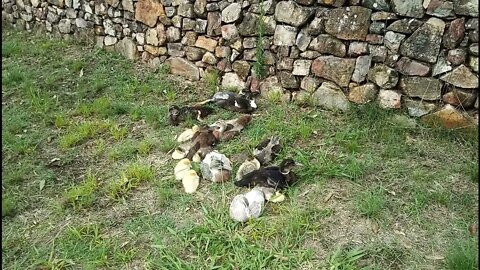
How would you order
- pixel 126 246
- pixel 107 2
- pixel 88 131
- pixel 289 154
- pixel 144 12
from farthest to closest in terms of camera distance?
pixel 107 2, pixel 144 12, pixel 88 131, pixel 289 154, pixel 126 246

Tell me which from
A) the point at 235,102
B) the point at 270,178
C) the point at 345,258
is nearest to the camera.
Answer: the point at 345,258

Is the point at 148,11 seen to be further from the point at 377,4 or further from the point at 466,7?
the point at 466,7

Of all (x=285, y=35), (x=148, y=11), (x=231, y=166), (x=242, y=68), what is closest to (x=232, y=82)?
(x=242, y=68)

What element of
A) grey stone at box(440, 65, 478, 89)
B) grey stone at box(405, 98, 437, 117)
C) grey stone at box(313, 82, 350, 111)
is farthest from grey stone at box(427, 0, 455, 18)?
grey stone at box(313, 82, 350, 111)

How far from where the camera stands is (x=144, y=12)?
4344mm

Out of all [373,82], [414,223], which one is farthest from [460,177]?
[373,82]

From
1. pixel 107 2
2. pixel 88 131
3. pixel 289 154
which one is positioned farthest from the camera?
pixel 107 2

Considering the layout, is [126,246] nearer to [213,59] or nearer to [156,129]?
[156,129]

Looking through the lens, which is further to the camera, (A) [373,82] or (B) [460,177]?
(A) [373,82]

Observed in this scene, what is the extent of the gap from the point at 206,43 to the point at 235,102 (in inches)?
30.7

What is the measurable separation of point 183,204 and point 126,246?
0.40 metres

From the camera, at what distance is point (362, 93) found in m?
3.18

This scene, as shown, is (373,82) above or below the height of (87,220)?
above

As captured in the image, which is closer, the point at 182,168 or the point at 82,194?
the point at 82,194
